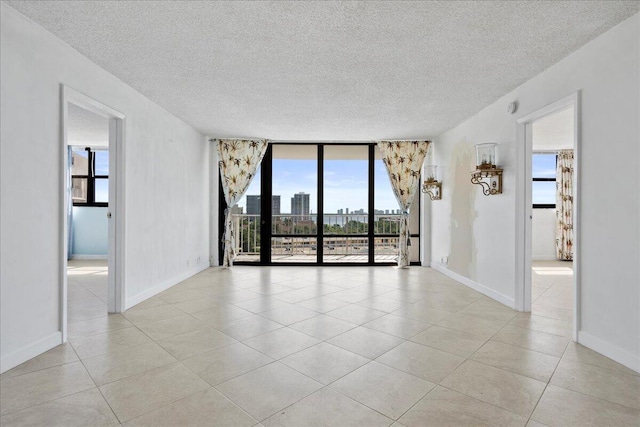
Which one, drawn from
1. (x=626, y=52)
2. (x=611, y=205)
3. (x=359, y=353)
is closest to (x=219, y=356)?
(x=359, y=353)

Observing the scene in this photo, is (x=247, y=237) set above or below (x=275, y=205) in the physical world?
below

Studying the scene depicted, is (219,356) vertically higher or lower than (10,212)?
lower

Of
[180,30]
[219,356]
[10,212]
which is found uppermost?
[180,30]

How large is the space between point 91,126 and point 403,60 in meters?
5.07

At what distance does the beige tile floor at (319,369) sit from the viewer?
1.67 meters

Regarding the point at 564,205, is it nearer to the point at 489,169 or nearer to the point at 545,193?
the point at 545,193

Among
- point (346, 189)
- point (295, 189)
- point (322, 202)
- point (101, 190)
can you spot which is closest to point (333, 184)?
point (346, 189)

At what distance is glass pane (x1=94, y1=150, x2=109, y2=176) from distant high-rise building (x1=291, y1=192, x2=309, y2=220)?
14.3ft

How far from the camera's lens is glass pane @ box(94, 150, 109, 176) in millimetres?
7152

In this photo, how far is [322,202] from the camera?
20.1 ft

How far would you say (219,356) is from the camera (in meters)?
2.32

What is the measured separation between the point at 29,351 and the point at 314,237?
4.41 metres

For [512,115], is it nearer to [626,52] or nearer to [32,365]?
[626,52]

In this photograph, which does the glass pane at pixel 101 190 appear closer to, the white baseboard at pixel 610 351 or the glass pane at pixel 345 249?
the glass pane at pixel 345 249
